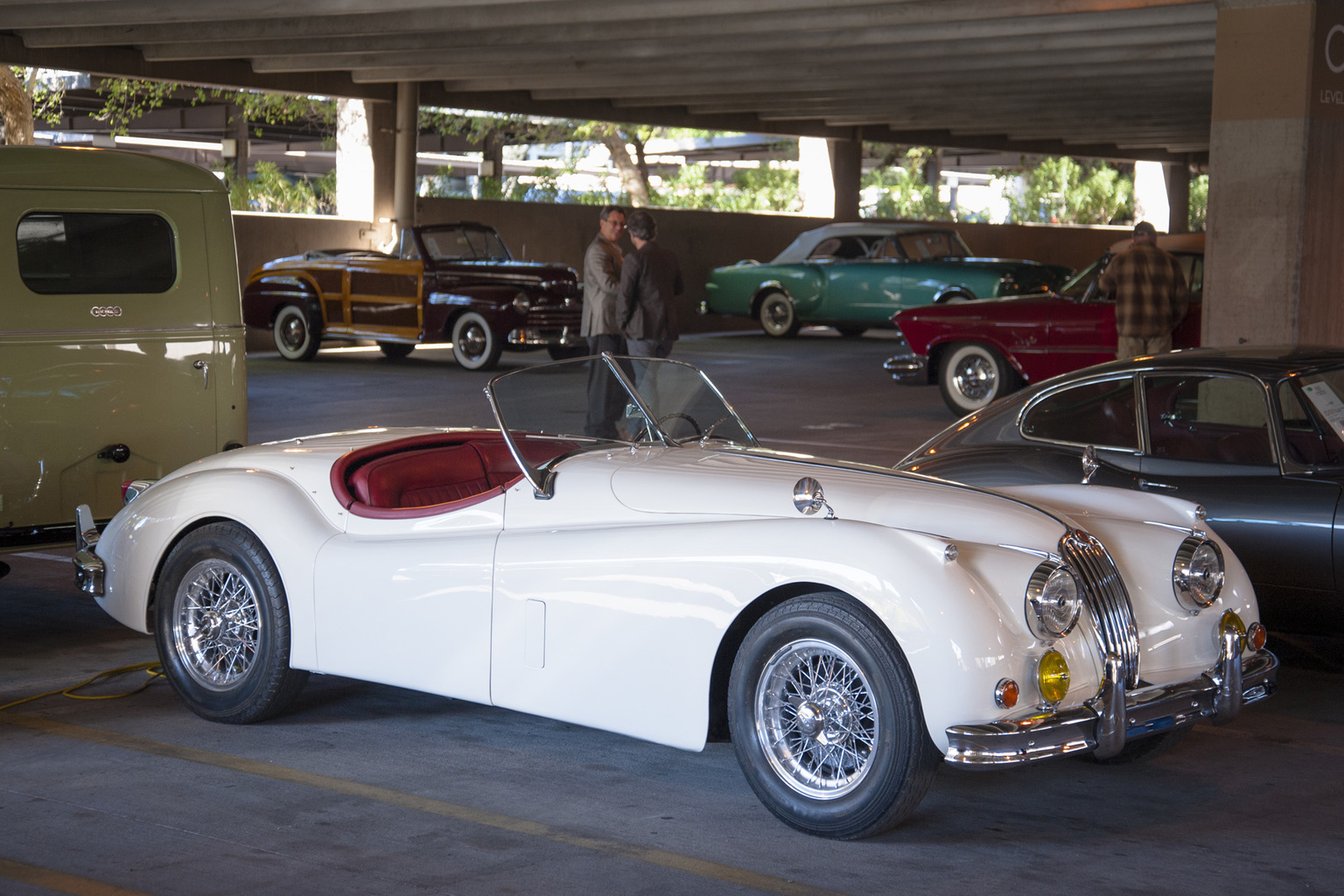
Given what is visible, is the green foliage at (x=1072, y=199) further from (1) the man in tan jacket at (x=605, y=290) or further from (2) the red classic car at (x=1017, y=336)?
(1) the man in tan jacket at (x=605, y=290)

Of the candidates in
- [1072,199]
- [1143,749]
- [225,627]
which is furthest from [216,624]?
[1072,199]

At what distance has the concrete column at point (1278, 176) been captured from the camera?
10328mm

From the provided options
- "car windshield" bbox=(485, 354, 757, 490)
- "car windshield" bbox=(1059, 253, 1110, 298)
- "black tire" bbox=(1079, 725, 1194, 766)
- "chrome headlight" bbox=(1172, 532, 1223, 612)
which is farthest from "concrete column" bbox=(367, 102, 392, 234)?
"chrome headlight" bbox=(1172, 532, 1223, 612)

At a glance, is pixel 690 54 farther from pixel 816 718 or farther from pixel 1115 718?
pixel 1115 718

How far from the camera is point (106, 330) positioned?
270 inches

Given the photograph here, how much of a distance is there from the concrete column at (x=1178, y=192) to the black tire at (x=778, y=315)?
49.7 ft

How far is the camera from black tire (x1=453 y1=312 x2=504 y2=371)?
59.6 feet

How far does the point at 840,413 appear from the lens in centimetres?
1444

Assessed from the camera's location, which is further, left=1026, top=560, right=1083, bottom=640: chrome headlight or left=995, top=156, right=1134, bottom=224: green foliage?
left=995, top=156, right=1134, bottom=224: green foliage

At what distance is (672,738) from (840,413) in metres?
10.3

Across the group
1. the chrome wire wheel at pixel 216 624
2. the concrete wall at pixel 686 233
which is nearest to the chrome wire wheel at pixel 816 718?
Result: the chrome wire wheel at pixel 216 624

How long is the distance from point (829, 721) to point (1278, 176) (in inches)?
310

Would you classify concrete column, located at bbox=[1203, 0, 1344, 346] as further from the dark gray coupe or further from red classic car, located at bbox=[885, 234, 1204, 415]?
the dark gray coupe

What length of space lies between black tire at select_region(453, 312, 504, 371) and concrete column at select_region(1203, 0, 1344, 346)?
31.3ft
